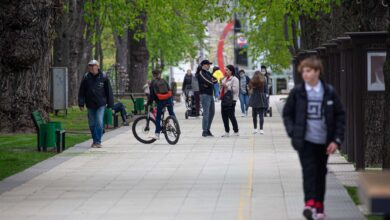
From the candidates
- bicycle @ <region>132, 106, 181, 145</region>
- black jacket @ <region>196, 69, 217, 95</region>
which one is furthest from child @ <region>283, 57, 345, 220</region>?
black jacket @ <region>196, 69, 217, 95</region>

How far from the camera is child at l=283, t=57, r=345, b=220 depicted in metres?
10.9

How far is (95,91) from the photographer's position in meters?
23.1

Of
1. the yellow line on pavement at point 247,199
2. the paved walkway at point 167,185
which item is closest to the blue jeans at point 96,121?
the paved walkway at point 167,185

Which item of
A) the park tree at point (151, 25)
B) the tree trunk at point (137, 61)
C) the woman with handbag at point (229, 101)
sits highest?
the park tree at point (151, 25)

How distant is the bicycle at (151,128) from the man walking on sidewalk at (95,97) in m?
1.32

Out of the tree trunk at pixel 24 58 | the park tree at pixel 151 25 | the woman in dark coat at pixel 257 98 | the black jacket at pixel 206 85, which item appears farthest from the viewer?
the park tree at pixel 151 25

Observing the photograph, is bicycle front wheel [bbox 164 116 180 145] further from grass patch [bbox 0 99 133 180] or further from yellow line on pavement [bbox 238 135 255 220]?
yellow line on pavement [bbox 238 135 255 220]

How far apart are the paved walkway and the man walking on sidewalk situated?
43 centimetres

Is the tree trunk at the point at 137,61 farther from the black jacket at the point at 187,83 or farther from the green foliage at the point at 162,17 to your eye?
the black jacket at the point at 187,83

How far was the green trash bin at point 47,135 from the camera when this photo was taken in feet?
71.7

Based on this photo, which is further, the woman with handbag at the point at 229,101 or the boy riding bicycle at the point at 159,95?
the woman with handbag at the point at 229,101

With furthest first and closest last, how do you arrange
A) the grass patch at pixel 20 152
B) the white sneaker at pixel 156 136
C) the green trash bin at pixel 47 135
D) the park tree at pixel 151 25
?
the park tree at pixel 151 25
the white sneaker at pixel 156 136
the green trash bin at pixel 47 135
the grass patch at pixel 20 152

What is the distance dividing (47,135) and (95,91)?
1.57 metres

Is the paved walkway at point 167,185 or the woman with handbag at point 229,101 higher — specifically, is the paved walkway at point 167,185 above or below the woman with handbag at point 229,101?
below
